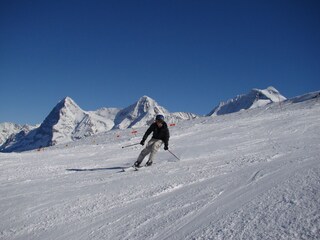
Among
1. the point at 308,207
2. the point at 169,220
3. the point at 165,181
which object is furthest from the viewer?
the point at 165,181

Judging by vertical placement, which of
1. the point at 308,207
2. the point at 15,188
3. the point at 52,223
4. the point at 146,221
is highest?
the point at 15,188

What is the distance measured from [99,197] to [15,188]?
3.09 meters

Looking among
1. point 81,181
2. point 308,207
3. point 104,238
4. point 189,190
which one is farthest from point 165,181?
point 308,207

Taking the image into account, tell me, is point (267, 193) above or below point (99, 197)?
below

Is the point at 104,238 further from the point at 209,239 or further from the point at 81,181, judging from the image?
the point at 81,181

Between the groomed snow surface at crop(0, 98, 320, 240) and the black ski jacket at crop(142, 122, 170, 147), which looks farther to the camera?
the black ski jacket at crop(142, 122, 170, 147)

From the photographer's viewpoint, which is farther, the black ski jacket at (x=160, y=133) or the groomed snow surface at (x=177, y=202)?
the black ski jacket at (x=160, y=133)

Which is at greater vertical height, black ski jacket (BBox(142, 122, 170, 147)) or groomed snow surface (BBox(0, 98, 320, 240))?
black ski jacket (BBox(142, 122, 170, 147))

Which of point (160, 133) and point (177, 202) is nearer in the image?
point (177, 202)

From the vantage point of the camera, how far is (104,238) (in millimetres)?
5270

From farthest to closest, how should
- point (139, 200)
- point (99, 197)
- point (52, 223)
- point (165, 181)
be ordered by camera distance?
1. point (165, 181)
2. point (99, 197)
3. point (139, 200)
4. point (52, 223)

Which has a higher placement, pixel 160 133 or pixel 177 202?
pixel 160 133

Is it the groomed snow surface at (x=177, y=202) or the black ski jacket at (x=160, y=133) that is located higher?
the black ski jacket at (x=160, y=133)

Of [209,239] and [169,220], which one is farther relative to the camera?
[169,220]
